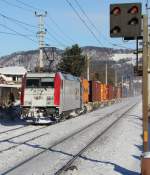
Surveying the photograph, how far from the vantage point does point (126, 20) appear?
1316cm

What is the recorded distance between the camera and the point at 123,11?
43.4 ft

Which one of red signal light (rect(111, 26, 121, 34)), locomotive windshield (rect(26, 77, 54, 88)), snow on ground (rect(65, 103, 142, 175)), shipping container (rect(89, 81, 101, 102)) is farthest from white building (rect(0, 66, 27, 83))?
red signal light (rect(111, 26, 121, 34))

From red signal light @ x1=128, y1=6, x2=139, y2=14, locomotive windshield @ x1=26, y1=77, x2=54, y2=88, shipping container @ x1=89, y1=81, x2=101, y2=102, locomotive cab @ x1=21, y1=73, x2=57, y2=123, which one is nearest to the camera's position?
red signal light @ x1=128, y1=6, x2=139, y2=14

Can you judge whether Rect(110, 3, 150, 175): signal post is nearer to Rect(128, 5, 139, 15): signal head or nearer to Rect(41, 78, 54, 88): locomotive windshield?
Rect(128, 5, 139, 15): signal head

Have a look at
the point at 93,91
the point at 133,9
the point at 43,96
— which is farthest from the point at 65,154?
the point at 93,91

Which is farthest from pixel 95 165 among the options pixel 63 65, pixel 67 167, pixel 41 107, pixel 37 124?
pixel 63 65

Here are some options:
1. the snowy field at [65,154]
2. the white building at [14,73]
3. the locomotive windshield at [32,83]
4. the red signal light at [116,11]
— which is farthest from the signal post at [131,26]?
the white building at [14,73]

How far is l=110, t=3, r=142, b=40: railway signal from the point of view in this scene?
43.0 ft

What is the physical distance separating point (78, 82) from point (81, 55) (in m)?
47.2

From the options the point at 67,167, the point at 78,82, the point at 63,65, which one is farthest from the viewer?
the point at 63,65

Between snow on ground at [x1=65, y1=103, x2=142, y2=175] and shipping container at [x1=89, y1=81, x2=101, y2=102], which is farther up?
shipping container at [x1=89, y1=81, x2=101, y2=102]

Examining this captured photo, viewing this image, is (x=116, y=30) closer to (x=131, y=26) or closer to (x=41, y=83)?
(x=131, y=26)

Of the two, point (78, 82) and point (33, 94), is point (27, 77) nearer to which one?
point (33, 94)

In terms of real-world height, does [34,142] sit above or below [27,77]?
below
